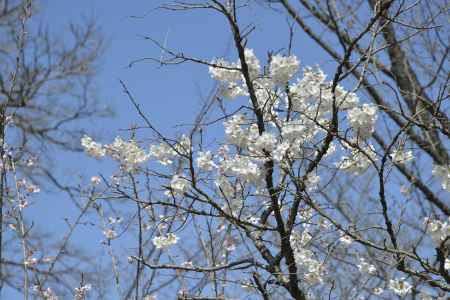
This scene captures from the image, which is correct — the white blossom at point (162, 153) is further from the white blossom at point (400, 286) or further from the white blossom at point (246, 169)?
the white blossom at point (400, 286)

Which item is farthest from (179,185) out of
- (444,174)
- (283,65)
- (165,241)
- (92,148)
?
(444,174)

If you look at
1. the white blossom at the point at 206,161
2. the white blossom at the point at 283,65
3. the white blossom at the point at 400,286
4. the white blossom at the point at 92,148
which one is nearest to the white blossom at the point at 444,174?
the white blossom at the point at 400,286

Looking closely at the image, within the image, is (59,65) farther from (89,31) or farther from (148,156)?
(148,156)

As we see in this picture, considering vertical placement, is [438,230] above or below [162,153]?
below

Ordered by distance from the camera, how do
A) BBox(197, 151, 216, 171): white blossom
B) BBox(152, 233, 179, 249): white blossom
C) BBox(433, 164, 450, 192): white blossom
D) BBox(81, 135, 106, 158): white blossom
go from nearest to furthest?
BBox(433, 164, 450, 192): white blossom
BBox(197, 151, 216, 171): white blossom
BBox(152, 233, 179, 249): white blossom
BBox(81, 135, 106, 158): white blossom

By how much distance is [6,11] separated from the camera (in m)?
9.95

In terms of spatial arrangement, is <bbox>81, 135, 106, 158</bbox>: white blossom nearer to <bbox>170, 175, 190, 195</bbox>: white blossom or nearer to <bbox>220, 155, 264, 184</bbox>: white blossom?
<bbox>170, 175, 190, 195</bbox>: white blossom

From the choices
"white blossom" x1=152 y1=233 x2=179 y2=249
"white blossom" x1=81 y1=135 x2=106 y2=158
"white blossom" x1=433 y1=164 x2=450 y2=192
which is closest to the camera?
"white blossom" x1=433 y1=164 x2=450 y2=192

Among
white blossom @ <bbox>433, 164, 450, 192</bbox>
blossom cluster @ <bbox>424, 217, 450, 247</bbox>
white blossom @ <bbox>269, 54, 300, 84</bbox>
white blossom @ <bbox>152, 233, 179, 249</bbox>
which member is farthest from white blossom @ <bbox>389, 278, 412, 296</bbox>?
white blossom @ <bbox>269, 54, 300, 84</bbox>

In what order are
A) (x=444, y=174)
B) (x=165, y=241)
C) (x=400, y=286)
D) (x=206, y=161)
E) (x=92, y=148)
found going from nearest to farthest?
(x=444, y=174)
(x=206, y=161)
(x=400, y=286)
(x=165, y=241)
(x=92, y=148)

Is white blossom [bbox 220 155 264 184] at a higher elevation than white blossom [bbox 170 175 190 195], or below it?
below

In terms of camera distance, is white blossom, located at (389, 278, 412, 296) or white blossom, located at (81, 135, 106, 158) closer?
white blossom, located at (389, 278, 412, 296)

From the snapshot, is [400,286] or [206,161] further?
[400,286]

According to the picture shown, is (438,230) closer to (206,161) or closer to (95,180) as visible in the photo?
(206,161)
